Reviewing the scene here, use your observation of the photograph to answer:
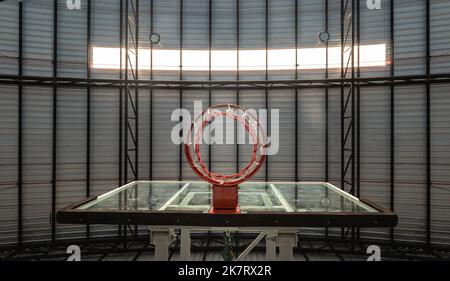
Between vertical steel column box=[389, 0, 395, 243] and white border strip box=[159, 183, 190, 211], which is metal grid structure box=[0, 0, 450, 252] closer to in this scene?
vertical steel column box=[389, 0, 395, 243]

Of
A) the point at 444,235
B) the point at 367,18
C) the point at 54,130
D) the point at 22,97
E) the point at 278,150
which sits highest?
the point at 367,18

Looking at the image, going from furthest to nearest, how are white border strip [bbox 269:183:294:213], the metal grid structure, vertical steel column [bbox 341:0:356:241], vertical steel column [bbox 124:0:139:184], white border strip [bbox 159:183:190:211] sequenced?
vertical steel column [bbox 124:0:139:184] → vertical steel column [bbox 341:0:356:241] → the metal grid structure → white border strip [bbox 159:183:190:211] → white border strip [bbox 269:183:294:213]

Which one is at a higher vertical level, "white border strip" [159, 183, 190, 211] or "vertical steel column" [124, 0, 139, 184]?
"vertical steel column" [124, 0, 139, 184]

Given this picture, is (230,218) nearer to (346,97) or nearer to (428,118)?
(346,97)

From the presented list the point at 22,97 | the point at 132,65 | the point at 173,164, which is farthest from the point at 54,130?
the point at 173,164

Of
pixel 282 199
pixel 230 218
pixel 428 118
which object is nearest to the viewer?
pixel 230 218

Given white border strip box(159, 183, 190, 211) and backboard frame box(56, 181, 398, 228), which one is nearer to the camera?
backboard frame box(56, 181, 398, 228)

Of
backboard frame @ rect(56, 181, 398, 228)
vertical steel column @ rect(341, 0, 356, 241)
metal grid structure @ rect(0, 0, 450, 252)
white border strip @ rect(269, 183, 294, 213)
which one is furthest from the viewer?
vertical steel column @ rect(341, 0, 356, 241)

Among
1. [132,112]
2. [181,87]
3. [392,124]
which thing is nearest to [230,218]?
[181,87]

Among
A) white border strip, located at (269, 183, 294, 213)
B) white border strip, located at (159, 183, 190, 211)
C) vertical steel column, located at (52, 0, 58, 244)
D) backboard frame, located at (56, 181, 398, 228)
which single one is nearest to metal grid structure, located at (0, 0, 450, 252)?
vertical steel column, located at (52, 0, 58, 244)

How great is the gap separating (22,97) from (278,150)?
32.3 ft

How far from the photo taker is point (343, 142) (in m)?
10.1

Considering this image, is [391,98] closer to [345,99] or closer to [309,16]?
[345,99]

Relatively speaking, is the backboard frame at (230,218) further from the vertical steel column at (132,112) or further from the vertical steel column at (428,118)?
the vertical steel column at (428,118)
